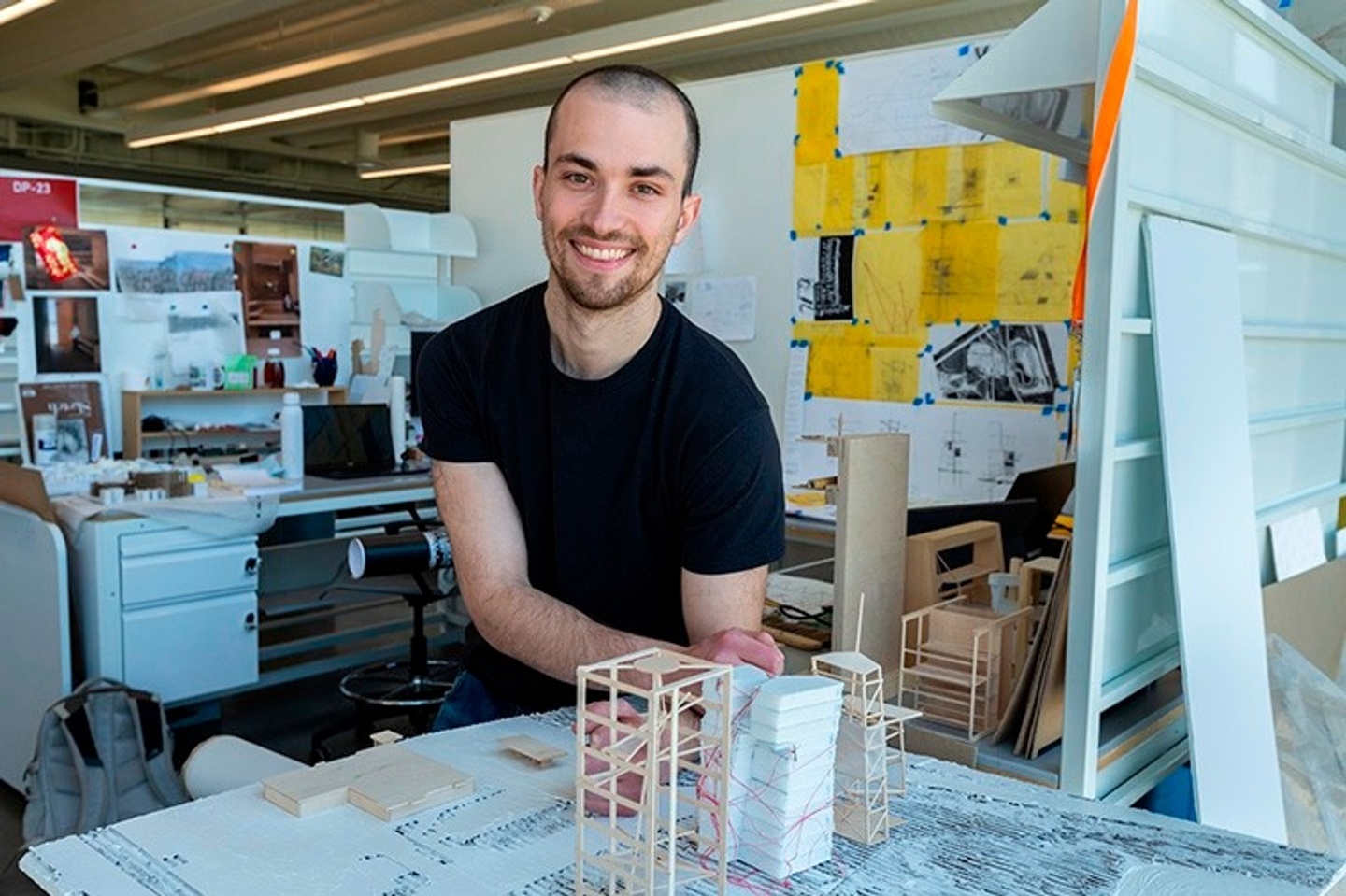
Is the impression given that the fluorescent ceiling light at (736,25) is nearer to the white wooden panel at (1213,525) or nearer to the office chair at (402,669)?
the office chair at (402,669)

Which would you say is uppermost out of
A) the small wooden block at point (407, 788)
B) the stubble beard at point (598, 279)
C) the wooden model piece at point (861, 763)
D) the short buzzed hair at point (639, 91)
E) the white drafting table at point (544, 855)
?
the short buzzed hair at point (639, 91)

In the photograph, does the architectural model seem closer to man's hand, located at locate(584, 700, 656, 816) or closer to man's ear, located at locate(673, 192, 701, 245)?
man's hand, located at locate(584, 700, 656, 816)

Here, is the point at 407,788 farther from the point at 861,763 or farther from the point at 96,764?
the point at 96,764

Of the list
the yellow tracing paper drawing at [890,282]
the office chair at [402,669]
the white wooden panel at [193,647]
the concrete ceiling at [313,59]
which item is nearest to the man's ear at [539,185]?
the office chair at [402,669]

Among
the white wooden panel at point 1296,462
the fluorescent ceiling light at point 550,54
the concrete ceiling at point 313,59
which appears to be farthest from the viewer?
the concrete ceiling at point 313,59

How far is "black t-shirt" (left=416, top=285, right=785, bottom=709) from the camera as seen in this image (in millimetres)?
1395

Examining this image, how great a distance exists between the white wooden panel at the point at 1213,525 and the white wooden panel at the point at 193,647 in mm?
2582

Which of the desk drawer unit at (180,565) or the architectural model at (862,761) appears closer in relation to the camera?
the architectural model at (862,761)

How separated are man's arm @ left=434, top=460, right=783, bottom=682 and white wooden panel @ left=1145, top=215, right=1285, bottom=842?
0.65 meters

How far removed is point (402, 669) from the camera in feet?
12.0

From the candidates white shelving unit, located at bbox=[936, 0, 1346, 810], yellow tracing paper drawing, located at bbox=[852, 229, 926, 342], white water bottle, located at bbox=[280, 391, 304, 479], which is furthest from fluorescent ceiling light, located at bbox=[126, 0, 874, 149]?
white shelving unit, located at bbox=[936, 0, 1346, 810]

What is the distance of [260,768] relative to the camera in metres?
1.21

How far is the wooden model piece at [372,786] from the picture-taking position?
97cm

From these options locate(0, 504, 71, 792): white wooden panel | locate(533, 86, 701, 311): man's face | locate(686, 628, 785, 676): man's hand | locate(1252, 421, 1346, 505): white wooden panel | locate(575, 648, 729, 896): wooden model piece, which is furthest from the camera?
locate(0, 504, 71, 792): white wooden panel
